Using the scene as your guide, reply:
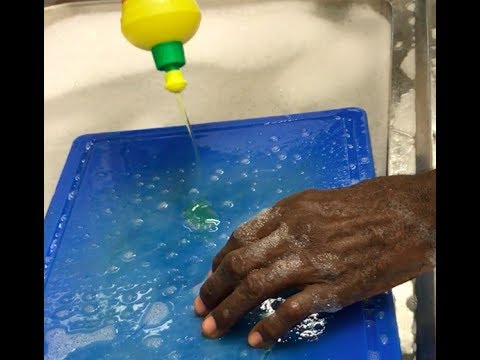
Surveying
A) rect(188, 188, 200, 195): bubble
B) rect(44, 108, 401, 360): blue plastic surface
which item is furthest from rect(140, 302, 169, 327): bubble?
rect(188, 188, 200, 195): bubble

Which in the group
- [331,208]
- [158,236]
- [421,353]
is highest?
[331,208]

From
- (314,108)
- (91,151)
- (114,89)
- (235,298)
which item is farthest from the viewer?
(114,89)

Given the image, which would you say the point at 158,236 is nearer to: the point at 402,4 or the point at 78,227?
the point at 78,227

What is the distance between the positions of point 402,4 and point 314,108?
0.34 metres

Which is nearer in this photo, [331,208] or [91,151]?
[331,208]

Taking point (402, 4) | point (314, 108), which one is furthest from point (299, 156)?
point (402, 4)

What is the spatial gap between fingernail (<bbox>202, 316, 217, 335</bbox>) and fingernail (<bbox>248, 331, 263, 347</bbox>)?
5 centimetres

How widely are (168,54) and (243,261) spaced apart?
12.7 inches

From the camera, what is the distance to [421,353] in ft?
2.23

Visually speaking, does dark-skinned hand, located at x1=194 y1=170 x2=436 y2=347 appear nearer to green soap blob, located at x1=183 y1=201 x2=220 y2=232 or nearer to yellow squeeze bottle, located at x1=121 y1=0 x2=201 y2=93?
green soap blob, located at x1=183 y1=201 x2=220 y2=232

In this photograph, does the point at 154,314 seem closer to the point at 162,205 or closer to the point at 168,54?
the point at 162,205

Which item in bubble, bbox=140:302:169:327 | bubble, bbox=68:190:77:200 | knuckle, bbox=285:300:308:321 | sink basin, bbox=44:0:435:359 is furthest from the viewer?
sink basin, bbox=44:0:435:359

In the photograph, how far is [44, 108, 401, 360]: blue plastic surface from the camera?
0.65 meters

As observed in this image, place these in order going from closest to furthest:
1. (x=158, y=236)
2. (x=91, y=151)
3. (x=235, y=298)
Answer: (x=235, y=298) → (x=158, y=236) → (x=91, y=151)
